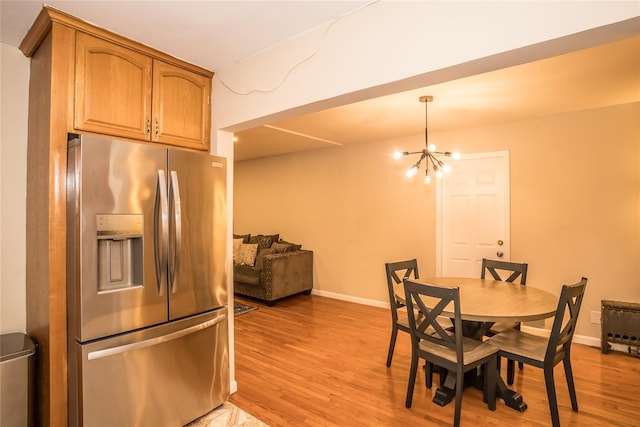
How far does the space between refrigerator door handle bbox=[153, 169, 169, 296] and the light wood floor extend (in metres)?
1.22

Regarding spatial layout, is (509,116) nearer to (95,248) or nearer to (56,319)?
(95,248)

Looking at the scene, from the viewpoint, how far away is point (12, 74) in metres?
2.15

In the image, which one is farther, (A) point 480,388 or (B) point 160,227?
(A) point 480,388

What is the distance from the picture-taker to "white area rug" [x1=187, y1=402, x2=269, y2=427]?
7.35ft

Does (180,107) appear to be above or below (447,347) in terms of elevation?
above

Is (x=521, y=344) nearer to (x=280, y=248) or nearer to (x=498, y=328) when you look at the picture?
(x=498, y=328)

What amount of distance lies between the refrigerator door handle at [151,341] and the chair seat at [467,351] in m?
1.48

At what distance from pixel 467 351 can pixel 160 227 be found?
2177 millimetres

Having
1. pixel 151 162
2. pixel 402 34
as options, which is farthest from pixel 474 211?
pixel 151 162

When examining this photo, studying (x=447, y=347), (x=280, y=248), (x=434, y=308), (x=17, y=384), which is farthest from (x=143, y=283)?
(x=280, y=248)

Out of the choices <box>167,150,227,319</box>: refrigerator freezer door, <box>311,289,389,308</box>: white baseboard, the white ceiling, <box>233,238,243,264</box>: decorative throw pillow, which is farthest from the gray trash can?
<box>311,289,389,308</box>: white baseboard

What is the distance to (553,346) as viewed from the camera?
216 centimetres

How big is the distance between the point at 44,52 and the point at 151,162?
0.89m

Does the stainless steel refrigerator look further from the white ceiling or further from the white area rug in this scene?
the white ceiling
